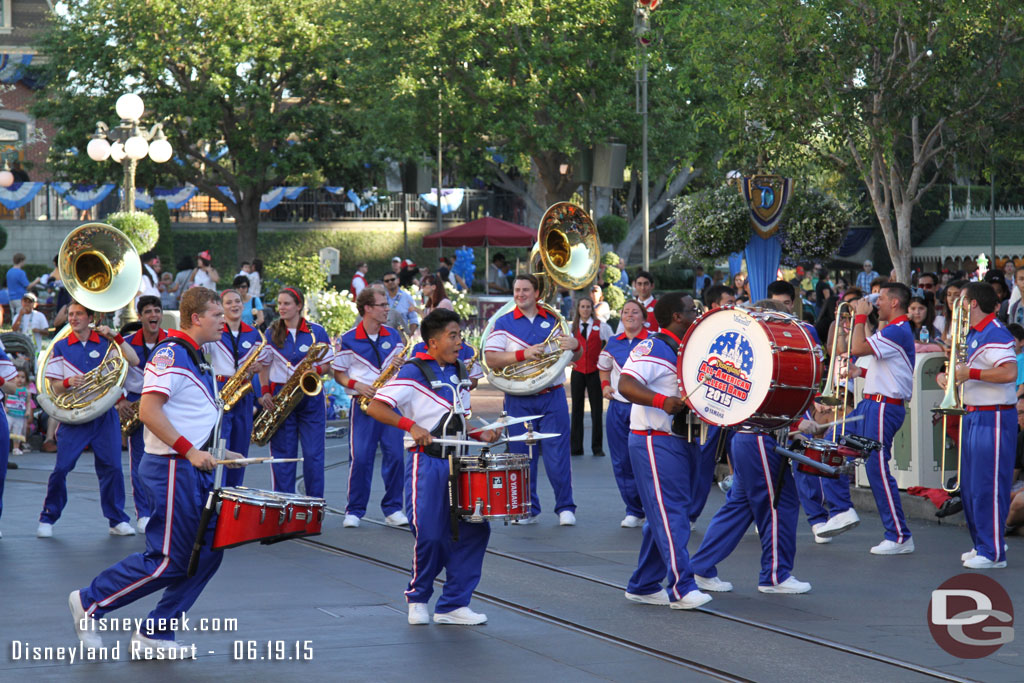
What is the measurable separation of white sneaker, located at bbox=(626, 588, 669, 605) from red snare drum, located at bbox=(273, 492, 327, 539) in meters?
2.17

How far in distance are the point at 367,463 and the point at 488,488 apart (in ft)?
12.7

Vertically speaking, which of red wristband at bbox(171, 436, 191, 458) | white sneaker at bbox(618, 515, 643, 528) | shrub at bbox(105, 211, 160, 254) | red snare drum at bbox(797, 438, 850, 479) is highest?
shrub at bbox(105, 211, 160, 254)

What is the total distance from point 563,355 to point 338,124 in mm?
29285

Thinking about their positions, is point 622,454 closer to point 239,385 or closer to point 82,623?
point 239,385

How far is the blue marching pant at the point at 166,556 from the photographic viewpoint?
641cm

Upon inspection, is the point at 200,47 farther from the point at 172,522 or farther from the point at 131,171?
the point at 172,522

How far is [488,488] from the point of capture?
698 centimetres

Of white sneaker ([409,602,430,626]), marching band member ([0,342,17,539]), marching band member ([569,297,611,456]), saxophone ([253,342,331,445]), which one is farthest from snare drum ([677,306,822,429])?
marching band member ([569,297,611,456])

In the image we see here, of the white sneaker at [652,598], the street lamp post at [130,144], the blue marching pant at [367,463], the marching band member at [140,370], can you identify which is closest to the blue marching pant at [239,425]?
the blue marching pant at [367,463]

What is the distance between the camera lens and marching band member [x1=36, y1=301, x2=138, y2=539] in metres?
10.2

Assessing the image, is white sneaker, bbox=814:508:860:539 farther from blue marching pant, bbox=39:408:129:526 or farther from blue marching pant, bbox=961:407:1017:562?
blue marching pant, bbox=39:408:129:526

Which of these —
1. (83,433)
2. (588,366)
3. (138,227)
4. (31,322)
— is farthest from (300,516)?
(138,227)

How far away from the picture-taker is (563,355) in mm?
10570

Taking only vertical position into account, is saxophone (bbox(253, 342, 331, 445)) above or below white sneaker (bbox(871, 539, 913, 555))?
above
